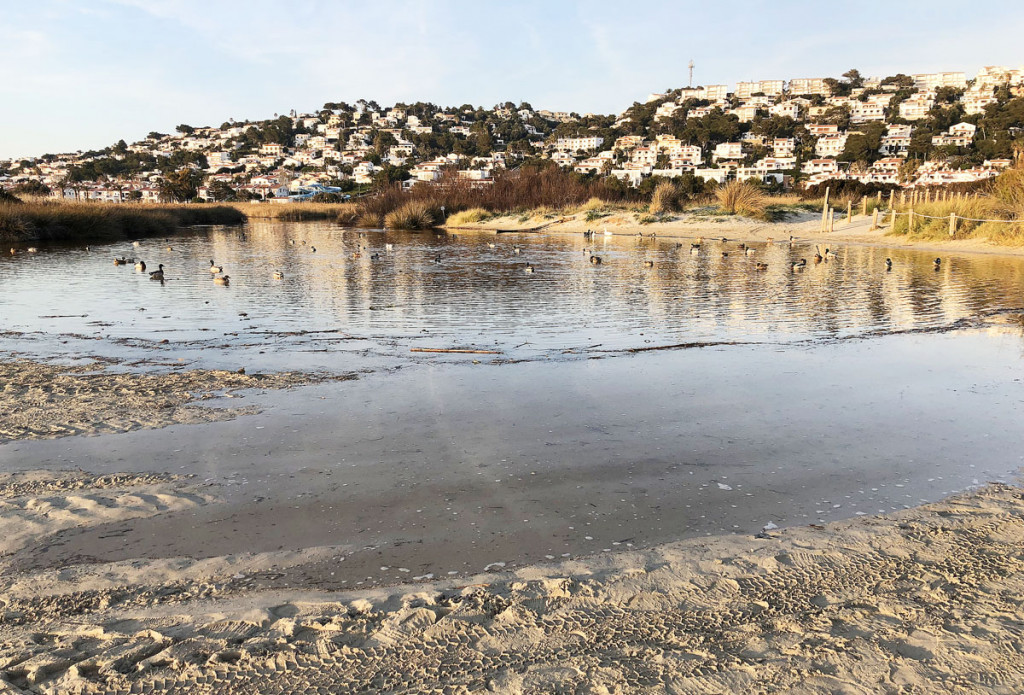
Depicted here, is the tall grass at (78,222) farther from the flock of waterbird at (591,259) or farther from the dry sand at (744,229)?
the dry sand at (744,229)

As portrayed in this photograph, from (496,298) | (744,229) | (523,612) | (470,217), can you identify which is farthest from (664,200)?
(523,612)

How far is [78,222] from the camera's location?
105 ft

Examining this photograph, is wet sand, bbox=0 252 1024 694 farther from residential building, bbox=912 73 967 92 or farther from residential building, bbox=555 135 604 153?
→ residential building, bbox=912 73 967 92

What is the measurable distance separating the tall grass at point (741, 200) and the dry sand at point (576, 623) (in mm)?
34200

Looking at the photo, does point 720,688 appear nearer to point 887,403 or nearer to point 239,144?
point 887,403

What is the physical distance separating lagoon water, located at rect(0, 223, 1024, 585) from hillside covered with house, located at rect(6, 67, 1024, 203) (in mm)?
35539

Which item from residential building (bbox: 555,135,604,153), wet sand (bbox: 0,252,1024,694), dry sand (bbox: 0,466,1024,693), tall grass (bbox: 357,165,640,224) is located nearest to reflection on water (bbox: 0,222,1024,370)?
wet sand (bbox: 0,252,1024,694)

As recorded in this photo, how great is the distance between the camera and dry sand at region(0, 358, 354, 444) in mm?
5102

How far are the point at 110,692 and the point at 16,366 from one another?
237 inches

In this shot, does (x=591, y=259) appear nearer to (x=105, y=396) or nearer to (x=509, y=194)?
(x=105, y=396)

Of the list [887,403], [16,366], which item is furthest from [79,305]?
[887,403]

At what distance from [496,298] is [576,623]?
11.0 metres

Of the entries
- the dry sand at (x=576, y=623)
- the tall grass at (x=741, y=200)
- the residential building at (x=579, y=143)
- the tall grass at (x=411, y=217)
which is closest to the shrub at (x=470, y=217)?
the tall grass at (x=411, y=217)

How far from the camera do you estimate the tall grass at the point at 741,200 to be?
35469mm
